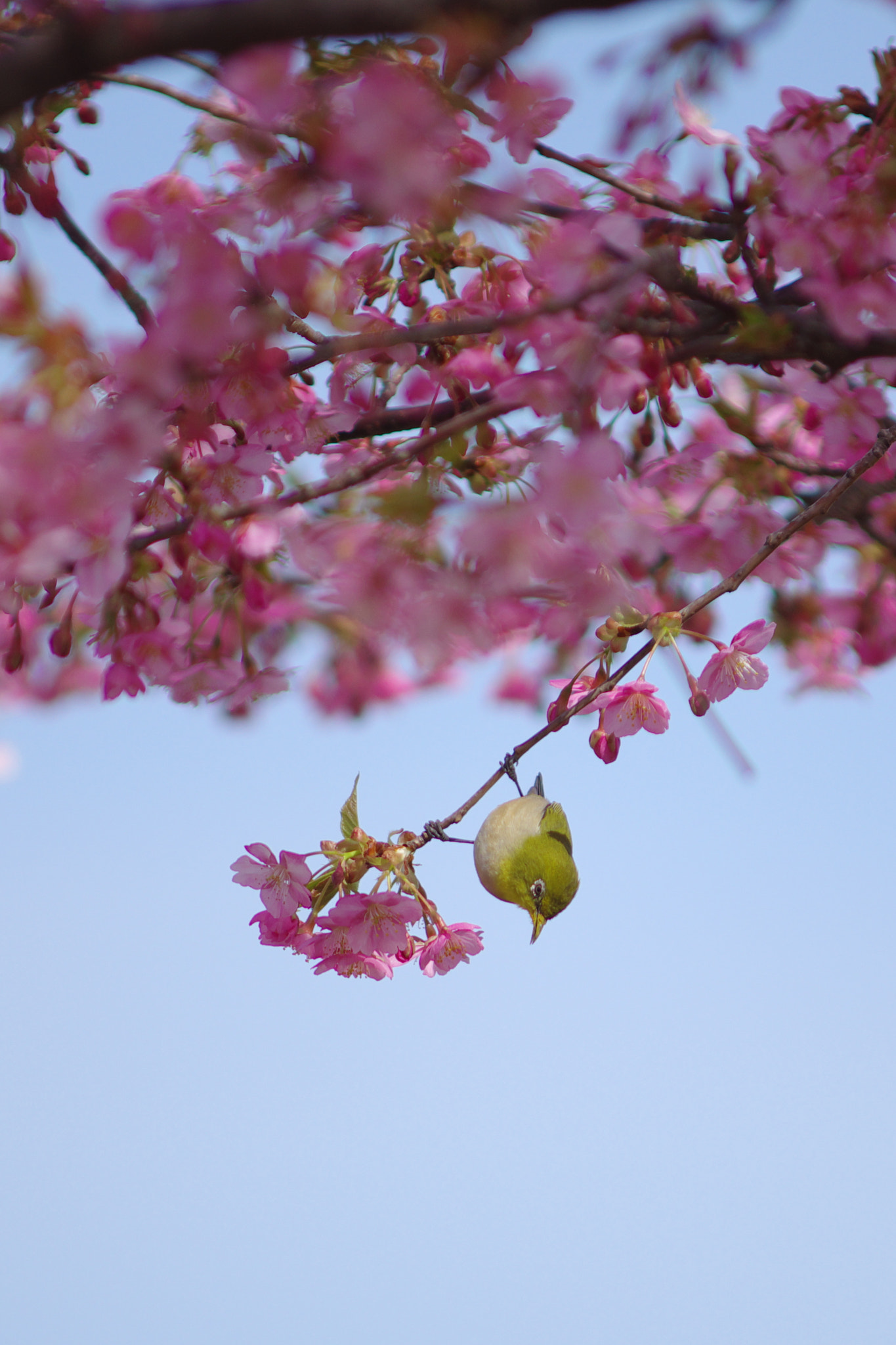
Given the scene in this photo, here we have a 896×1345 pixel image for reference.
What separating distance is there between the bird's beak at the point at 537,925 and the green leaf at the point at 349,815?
501 mm

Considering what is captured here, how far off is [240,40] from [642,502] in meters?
2.93

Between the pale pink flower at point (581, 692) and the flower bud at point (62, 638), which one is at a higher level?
the flower bud at point (62, 638)

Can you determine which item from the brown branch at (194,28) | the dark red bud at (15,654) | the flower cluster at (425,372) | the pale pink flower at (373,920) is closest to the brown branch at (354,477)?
the flower cluster at (425,372)

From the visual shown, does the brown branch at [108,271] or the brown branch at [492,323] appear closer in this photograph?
the brown branch at [492,323]

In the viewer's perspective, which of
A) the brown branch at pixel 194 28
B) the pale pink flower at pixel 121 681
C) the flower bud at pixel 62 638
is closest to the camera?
the brown branch at pixel 194 28

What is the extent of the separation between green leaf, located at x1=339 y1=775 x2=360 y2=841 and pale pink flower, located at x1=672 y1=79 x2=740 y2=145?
1809mm

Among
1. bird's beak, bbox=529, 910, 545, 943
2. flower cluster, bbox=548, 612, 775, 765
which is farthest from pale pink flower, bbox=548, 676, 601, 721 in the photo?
bird's beak, bbox=529, 910, 545, 943

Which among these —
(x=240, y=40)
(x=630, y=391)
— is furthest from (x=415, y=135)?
(x=630, y=391)

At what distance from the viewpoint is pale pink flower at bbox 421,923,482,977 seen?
2650 millimetres

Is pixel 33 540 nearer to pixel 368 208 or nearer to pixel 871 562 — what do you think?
pixel 368 208

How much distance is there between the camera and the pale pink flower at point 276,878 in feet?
8.54

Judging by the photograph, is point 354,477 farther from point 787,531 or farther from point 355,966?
point 355,966

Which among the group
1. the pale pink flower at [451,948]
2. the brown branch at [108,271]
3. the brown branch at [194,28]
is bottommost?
the pale pink flower at [451,948]

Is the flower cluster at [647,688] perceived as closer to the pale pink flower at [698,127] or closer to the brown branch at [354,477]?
the brown branch at [354,477]
